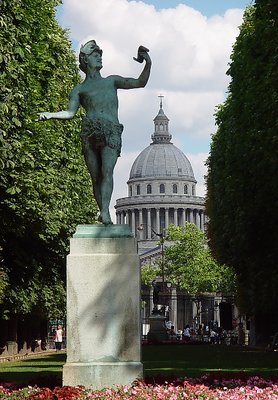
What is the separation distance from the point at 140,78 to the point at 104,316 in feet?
11.9

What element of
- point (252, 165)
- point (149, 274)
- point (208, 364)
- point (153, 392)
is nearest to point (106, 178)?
point (153, 392)

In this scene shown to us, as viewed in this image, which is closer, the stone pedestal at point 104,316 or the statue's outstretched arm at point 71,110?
the stone pedestal at point 104,316

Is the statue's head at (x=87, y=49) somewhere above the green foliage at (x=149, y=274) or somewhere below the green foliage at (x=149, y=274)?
below

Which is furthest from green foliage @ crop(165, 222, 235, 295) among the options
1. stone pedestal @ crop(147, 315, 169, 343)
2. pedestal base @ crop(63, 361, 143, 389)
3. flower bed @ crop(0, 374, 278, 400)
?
pedestal base @ crop(63, 361, 143, 389)

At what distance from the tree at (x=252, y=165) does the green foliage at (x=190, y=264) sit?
9041 cm

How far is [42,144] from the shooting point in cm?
3409

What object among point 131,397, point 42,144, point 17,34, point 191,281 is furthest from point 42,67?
point 191,281

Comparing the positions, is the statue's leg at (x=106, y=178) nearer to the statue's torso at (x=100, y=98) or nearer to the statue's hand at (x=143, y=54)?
the statue's torso at (x=100, y=98)

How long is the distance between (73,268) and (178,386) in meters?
2.23

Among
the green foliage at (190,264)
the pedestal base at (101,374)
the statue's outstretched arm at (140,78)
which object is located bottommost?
the pedestal base at (101,374)

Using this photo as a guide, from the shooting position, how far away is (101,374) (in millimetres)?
14516

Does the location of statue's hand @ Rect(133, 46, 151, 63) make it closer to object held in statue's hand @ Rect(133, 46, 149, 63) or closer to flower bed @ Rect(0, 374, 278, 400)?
object held in statue's hand @ Rect(133, 46, 149, 63)

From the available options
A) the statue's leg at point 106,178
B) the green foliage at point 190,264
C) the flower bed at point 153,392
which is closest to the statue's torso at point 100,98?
the statue's leg at point 106,178

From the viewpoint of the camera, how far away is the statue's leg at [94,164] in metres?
15.3
